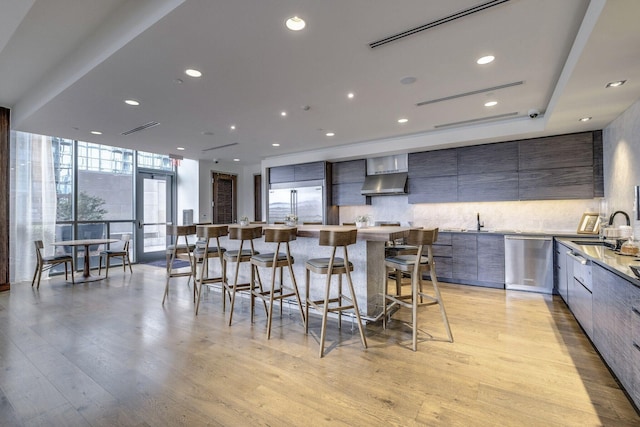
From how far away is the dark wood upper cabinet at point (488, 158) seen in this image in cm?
483

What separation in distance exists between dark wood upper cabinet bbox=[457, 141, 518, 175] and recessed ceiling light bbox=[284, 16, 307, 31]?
4.06 m

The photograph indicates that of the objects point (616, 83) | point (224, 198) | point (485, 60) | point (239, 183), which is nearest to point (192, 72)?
point (485, 60)

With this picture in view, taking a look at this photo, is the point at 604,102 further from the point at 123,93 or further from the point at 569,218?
the point at 123,93

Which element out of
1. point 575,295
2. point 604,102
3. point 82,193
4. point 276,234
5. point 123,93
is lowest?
point 575,295

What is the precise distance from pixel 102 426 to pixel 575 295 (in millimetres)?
4327

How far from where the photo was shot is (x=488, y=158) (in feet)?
16.4

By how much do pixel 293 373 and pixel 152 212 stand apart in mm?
6959

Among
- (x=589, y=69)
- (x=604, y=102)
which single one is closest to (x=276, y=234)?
(x=589, y=69)

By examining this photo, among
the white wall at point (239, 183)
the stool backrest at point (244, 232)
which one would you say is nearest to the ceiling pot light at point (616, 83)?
the stool backrest at point (244, 232)

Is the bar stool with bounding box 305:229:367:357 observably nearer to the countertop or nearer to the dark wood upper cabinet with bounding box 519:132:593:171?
the countertop

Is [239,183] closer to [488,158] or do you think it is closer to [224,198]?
[224,198]

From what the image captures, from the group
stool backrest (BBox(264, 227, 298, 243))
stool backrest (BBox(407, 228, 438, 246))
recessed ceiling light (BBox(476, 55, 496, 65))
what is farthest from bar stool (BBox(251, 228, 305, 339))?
recessed ceiling light (BBox(476, 55, 496, 65))

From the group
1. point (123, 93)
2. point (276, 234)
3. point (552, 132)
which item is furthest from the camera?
point (552, 132)

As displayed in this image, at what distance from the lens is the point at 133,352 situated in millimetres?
2594
